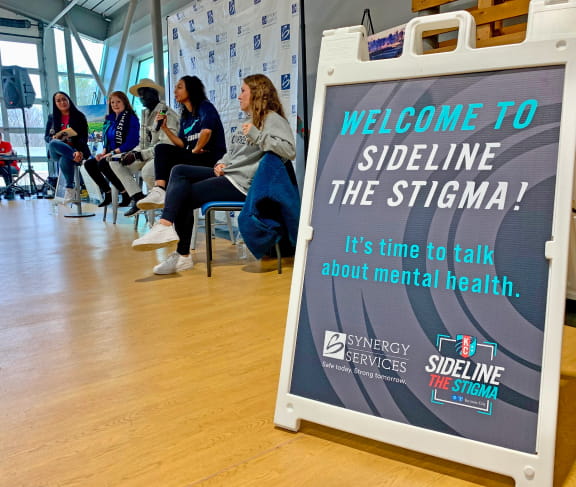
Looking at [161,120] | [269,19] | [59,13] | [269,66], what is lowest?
[161,120]

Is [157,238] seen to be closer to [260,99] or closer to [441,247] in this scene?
[260,99]

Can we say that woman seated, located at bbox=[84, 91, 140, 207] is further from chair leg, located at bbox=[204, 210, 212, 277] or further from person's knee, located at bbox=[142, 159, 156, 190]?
chair leg, located at bbox=[204, 210, 212, 277]

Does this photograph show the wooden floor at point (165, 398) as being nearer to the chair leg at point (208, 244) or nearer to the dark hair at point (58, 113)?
the chair leg at point (208, 244)

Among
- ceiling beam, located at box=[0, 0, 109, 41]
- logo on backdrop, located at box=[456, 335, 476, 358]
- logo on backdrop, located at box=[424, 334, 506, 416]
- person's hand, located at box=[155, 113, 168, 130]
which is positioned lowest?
logo on backdrop, located at box=[424, 334, 506, 416]

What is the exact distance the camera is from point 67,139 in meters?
4.84

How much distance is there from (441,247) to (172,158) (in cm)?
227

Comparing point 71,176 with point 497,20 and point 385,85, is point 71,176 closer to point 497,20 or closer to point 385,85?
point 497,20

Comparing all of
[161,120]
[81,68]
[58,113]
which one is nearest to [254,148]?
[161,120]

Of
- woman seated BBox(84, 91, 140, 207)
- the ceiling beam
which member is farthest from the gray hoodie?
the ceiling beam

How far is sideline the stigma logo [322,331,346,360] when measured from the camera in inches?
39.1

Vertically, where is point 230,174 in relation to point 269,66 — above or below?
below

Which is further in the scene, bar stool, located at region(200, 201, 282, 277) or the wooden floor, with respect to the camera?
bar stool, located at region(200, 201, 282, 277)

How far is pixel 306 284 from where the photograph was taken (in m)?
Result: 1.05

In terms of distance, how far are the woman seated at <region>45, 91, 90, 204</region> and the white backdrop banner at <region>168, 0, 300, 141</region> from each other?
3.50 ft
